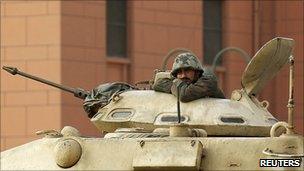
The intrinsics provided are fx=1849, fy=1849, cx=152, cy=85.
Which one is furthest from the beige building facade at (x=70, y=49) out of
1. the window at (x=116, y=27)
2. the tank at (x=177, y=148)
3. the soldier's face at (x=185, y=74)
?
the soldier's face at (x=185, y=74)

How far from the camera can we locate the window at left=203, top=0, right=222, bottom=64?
40.2 m

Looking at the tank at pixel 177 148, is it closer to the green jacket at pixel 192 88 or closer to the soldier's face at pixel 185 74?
the green jacket at pixel 192 88

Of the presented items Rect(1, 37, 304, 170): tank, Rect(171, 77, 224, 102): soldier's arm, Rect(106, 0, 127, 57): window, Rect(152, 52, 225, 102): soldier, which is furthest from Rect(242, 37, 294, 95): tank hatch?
Rect(106, 0, 127, 57): window

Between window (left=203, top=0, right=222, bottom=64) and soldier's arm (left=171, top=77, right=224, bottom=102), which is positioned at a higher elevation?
soldier's arm (left=171, top=77, right=224, bottom=102)

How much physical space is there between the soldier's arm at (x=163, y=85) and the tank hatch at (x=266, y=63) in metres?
0.79

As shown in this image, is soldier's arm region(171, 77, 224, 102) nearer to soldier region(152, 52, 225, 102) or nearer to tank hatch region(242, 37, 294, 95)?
soldier region(152, 52, 225, 102)

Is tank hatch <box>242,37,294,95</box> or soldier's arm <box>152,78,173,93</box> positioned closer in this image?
tank hatch <box>242,37,294,95</box>

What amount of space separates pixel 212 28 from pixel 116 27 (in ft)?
11.7

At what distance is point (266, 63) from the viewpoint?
18.5 meters

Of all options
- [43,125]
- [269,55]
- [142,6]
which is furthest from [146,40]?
[269,55]

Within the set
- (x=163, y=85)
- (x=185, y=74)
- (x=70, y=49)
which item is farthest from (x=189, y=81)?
(x=70, y=49)

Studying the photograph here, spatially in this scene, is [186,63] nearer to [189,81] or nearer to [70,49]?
[189,81]

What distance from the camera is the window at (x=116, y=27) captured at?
3741 cm

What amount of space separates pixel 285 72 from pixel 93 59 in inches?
248
